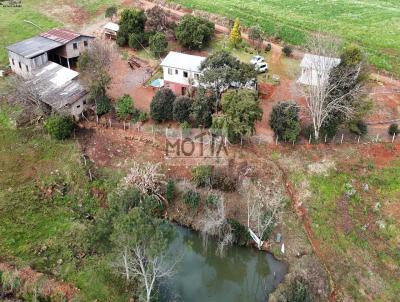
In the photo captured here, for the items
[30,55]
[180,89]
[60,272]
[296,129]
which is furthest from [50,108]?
[296,129]

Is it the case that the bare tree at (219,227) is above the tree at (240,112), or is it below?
below

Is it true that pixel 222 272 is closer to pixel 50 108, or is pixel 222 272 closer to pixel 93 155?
pixel 93 155

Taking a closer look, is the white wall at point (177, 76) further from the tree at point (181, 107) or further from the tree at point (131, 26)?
the tree at point (131, 26)

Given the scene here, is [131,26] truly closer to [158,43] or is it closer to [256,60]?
[158,43]

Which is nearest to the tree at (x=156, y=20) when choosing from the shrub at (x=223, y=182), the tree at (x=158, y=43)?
the tree at (x=158, y=43)

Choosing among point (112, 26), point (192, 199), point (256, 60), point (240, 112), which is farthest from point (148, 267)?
point (112, 26)
